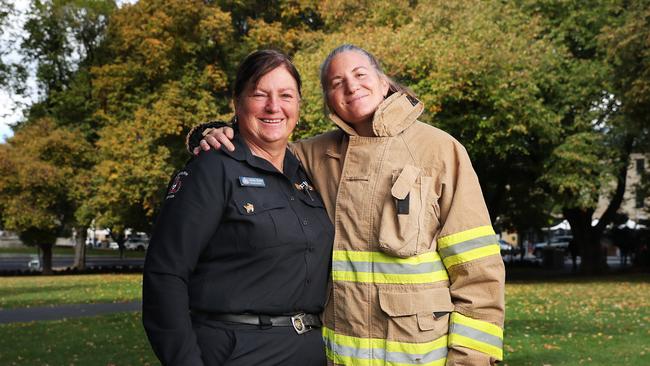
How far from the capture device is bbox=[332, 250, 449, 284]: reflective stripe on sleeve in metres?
3.08

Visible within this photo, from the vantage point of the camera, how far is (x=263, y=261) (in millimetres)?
2912

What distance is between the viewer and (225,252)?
2900mm

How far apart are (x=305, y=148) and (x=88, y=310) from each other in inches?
518

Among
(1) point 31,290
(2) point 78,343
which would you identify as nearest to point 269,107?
(2) point 78,343

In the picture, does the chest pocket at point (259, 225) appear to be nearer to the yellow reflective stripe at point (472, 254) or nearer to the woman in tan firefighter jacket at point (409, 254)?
the woman in tan firefighter jacket at point (409, 254)

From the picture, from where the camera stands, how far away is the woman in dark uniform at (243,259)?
2.79m

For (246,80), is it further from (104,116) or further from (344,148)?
(104,116)

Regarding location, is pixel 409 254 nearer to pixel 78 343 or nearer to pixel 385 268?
pixel 385 268

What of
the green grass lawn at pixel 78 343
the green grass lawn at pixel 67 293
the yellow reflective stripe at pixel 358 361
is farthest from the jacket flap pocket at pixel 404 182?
the green grass lawn at pixel 67 293

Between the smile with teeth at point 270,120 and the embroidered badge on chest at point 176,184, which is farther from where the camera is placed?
the smile with teeth at point 270,120

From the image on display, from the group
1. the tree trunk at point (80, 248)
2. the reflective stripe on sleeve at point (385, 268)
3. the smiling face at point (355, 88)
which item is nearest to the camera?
the reflective stripe on sleeve at point (385, 268)

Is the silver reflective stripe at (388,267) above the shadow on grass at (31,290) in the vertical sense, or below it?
above

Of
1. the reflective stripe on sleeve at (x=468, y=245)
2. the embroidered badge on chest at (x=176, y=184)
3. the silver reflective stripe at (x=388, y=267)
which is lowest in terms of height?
the silver reflective stripe at (x=388, y=267)

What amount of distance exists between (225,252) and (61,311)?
1379 centimetres
